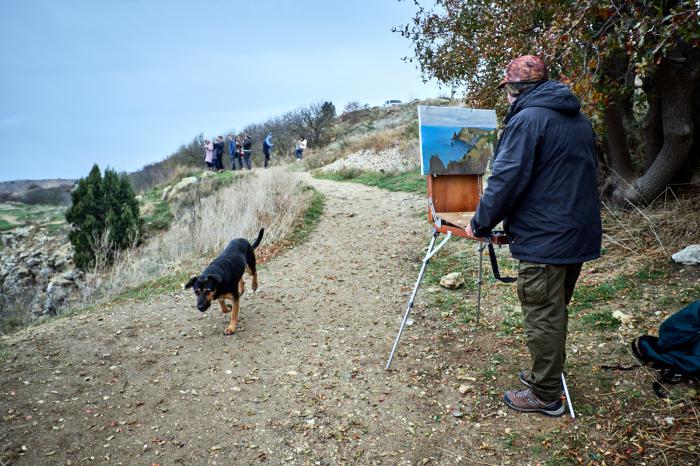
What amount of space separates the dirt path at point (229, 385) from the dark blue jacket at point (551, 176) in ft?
5.16

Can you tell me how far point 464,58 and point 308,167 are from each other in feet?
58.2

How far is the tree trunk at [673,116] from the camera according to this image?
226 inches

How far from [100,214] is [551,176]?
16.7 meters

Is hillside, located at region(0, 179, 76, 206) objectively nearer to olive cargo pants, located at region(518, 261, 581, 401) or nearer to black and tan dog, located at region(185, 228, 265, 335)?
black and tan dog, located at region(185, 228, 265, 335)

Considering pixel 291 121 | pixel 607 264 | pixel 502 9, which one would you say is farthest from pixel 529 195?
pixel 291 121

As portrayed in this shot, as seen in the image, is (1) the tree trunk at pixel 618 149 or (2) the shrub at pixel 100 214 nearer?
(1) the tree trunk at pixel 618 149

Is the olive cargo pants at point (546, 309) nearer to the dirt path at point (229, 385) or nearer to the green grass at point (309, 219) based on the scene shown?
the dirt path at point (229, 385)

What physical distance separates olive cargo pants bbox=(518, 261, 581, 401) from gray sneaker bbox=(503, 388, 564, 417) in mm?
253

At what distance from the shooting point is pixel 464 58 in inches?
272

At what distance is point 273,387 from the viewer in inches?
159

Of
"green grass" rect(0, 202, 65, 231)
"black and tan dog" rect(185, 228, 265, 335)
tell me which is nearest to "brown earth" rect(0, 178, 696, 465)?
"black and tan dog" rect(185, 228, 265, 335)

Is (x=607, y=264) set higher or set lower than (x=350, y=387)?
higher

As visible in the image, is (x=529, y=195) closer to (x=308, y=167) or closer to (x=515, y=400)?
(x=515, y=400)

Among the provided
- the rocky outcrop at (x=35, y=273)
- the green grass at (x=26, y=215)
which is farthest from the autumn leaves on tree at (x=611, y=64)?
the green grass at (x=26, y=215)
